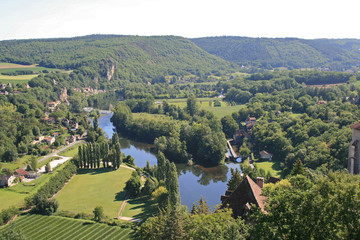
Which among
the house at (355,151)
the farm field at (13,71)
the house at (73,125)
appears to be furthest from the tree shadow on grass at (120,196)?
the farm field at (13,71)

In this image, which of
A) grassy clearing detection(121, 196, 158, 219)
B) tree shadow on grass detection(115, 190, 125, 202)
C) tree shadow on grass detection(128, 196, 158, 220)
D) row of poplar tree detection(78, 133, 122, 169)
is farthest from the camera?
row of poplar tree detection(78, 133, 122, 169)

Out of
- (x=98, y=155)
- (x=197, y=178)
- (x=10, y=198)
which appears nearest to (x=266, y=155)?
(x=197, y=178)

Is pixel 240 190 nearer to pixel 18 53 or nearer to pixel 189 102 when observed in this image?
pixel 189 102

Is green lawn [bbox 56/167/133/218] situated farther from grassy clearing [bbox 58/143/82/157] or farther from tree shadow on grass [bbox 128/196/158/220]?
grassy clearing [bbox 58/143/82/157]

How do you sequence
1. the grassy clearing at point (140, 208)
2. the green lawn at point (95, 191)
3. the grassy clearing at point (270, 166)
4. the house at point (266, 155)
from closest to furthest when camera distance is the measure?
the grassy clearing at point (140, 208)
the green lawn at point (95, 191)
the grassy clearing at point (270, 166)
the house at point (266, 155)

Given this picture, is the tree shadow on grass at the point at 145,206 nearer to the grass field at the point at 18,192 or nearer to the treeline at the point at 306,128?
the grass field at the point at 18,192

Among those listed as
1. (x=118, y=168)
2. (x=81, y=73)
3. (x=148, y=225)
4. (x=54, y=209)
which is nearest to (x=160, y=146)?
(x=118, y=168)

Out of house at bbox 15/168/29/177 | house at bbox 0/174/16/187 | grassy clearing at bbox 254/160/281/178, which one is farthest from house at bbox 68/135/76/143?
grassy clearing at bbox 254/160/281/178
